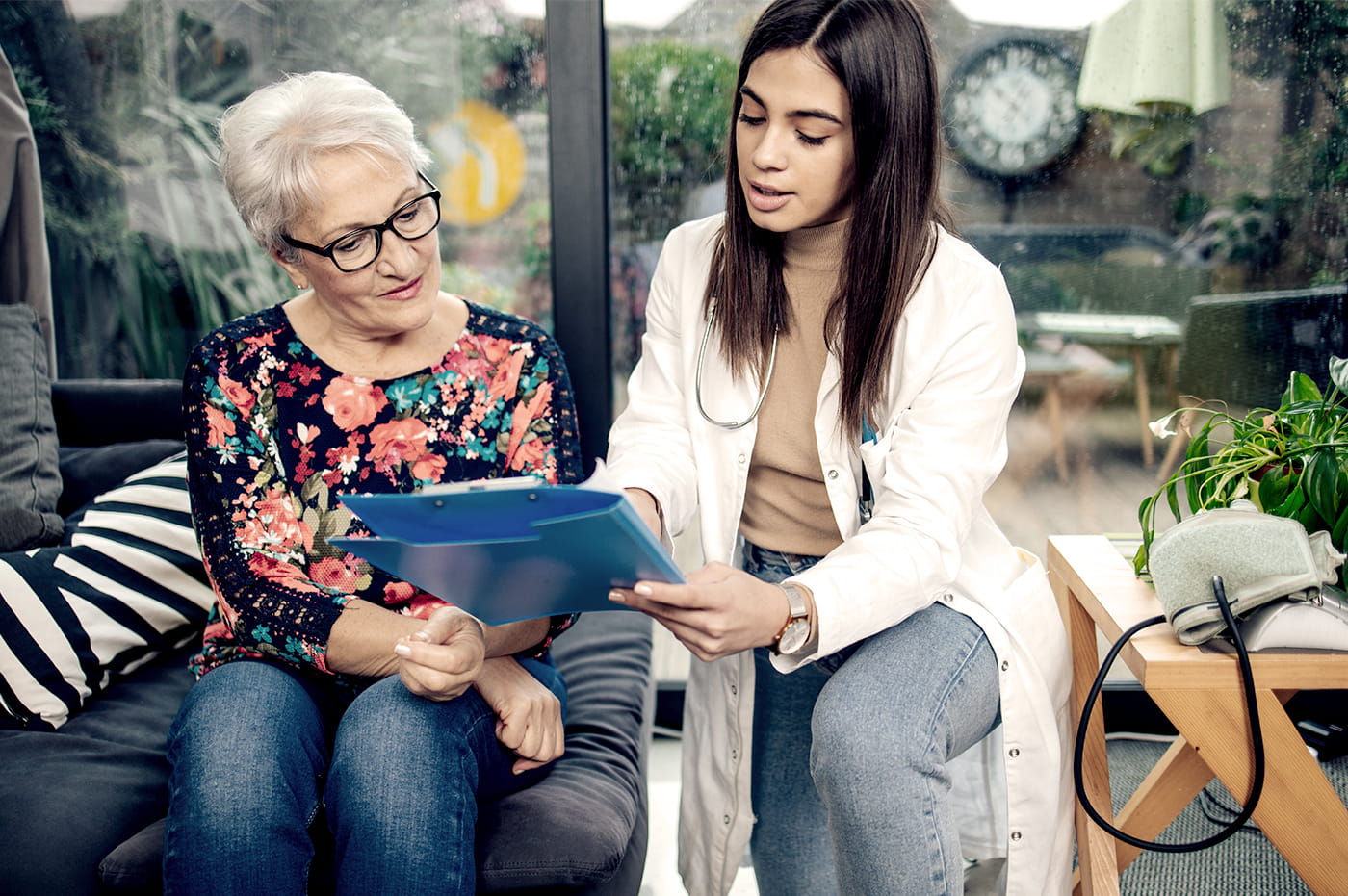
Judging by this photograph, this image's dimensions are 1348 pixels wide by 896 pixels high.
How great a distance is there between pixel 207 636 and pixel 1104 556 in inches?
48.1

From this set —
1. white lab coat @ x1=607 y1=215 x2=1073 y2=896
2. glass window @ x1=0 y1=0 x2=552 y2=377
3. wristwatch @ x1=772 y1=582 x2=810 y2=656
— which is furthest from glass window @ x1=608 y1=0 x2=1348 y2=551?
wristwatch @ x1=772 y1=582 x2=810 y2=656

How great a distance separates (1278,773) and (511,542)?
0.90 m

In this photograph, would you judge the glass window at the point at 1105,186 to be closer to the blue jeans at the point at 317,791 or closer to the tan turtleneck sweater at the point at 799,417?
the tan turtleneck sweater at the point at 799,417

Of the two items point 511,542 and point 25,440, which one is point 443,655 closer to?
point 511,542

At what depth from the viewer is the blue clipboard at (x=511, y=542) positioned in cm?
87

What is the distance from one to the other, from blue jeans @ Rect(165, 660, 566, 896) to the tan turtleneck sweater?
0.45 meters

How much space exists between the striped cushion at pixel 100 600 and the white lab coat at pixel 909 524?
29.5 inches

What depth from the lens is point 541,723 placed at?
4.25 feet

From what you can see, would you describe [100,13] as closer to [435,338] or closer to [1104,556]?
[435,338]

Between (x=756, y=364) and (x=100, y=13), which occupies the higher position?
(x=100, y=13)

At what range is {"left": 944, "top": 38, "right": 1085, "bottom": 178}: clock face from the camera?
199cm

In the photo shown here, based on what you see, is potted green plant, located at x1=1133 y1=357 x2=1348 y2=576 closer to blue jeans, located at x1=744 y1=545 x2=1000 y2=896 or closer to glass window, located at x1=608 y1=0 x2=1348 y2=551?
blue jeans, located at x1=744 y1=545 x2=1000 y2=896

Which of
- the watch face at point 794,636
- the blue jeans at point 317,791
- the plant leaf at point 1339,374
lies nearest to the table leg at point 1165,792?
the plant leaf at point 1339,374

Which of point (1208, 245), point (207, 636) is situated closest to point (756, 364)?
point (207, 636)
